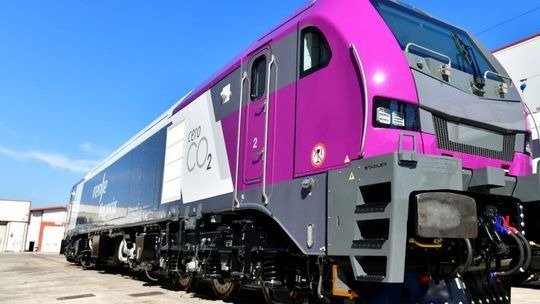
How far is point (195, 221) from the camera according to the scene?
25.0 ft

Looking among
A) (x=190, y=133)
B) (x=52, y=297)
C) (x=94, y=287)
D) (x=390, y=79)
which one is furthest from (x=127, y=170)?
(x=390, y=79)

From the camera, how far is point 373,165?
158 inches

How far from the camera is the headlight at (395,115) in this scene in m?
4.25

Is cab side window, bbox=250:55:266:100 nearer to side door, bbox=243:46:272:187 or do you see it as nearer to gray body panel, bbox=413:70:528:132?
side door, bbox=243:46:272:187

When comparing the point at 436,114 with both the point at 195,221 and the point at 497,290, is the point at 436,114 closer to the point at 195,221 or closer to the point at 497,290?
the point at 497,290

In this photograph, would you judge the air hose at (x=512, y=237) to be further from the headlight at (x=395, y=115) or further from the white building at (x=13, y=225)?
the white building at (x=13, y=225)

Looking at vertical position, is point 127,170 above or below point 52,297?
above

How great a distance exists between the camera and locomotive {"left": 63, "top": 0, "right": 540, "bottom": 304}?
3.99 metres

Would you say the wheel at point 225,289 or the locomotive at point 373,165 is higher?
the locomotive at point 373,165

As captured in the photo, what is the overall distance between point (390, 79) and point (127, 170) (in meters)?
10.1

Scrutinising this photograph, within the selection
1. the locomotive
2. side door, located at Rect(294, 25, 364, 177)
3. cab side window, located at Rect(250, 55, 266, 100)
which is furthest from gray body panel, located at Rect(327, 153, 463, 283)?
cab side window, located at Rect(250, 55, 266, 100)

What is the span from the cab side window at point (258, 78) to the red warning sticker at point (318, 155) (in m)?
1.52

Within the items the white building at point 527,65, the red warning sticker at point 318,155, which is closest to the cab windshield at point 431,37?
the red warning sticker at point 318,155

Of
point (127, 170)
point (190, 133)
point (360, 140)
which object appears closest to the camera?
point (360, 140)
